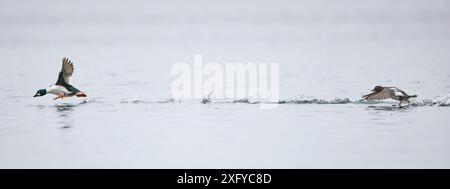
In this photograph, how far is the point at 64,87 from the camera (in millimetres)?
11445

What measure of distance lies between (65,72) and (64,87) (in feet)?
0.91

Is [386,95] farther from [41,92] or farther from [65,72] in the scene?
[41,92]

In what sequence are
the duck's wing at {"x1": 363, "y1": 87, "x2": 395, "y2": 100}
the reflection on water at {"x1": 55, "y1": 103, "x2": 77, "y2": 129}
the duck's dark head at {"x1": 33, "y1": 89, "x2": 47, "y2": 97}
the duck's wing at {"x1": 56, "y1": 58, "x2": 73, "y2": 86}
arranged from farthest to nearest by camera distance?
the duck's dark head at {"x1": 33, "y1": 89, "x2": 47, "y2": 97}
the duck's wing at {"x1": 56, "y1": 58, "x2": 73, "y2": 86}
the duck's wing at {"x1": 363, "y1": 87, "x2": 395, "y2": 100}
the reflection on water at {"x1": 55, "y1": 103, "x2": 77, "y2": 129}

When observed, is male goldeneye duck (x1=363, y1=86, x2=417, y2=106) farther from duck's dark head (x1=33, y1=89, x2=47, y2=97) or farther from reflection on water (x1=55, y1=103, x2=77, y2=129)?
duck's dark head (x1=33, y1=89, x2=47, y2=97)

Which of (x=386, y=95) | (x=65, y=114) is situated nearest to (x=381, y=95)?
(x=386, y=95)

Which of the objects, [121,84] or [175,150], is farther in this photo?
[121,84]

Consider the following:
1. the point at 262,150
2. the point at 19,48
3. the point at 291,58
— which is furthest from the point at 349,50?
the point at 262,150

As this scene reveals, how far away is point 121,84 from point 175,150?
4.94 metres

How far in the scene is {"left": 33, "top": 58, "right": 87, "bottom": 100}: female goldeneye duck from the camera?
37.1 ft

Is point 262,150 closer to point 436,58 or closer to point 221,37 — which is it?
point 436,58

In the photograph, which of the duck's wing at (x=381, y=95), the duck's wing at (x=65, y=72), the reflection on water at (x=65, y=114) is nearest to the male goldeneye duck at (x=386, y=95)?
the duck's wing at (x=381, y=95)

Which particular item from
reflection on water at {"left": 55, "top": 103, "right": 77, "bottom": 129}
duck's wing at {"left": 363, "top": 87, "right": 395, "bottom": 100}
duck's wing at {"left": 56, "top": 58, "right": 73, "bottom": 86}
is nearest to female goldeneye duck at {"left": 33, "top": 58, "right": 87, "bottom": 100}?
duck's wing at {"left": 56, "top": 58, "right": 73, "bottom": 86}

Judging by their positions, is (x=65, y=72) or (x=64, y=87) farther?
(x=64, y=87)

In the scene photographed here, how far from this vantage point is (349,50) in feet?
55.5
